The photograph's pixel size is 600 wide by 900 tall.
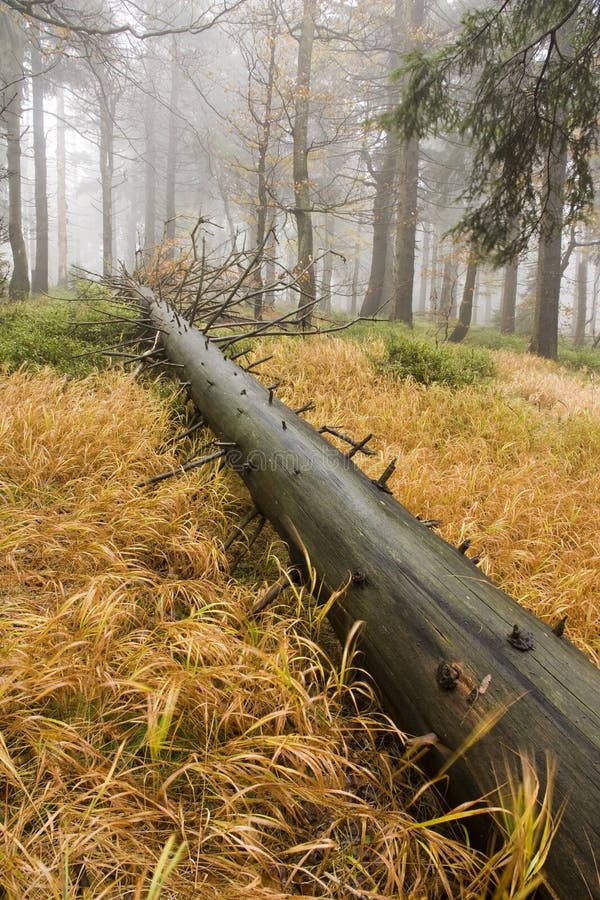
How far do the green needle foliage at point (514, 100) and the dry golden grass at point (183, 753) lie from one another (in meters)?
5.78

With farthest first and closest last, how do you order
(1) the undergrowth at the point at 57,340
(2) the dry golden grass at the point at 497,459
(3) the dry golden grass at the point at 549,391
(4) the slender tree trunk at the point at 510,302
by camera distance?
(4) the slender tree trunk at the point at 510,302 → (3) the dry golden grass at the point at 549,391 → (1) the undergrowth at the point at 57,340 → (2) the dry golden grass at the point at 497,459

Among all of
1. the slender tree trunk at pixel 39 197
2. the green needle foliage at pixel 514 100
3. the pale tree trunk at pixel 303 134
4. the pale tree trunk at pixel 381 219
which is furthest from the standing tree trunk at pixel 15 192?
the green needle foliage at pixel 514 100

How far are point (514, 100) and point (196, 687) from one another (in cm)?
670

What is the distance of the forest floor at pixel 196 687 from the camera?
1.12m

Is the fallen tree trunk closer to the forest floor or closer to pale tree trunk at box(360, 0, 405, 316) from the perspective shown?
the forest floor

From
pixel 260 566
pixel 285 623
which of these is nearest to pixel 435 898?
pixel 285 623

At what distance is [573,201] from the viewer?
17.4 feet

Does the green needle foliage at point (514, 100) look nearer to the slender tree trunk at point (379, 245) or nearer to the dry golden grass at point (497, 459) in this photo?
the dry golden grass at point (497, 459)

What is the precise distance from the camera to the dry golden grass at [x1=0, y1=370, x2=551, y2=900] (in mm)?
1091

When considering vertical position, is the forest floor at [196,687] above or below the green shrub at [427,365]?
below

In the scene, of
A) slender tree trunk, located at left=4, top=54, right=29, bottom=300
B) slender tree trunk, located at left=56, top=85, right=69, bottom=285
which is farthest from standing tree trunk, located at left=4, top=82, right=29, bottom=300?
slender tree trunk, located at left=56, top=85, right=69, bottom=285

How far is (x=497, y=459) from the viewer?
4332 mm

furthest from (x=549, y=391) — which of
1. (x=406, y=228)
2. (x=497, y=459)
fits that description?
(x=406, y=228)

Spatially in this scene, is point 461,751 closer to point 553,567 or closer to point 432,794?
point 432,794
